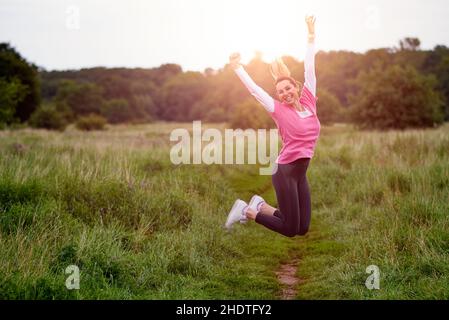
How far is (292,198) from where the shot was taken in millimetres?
5930

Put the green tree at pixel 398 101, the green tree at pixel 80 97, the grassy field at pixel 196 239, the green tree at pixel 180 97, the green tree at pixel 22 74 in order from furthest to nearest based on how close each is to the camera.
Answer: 1. the green tree at pixel 180 97
2. the green tree at pixel 80 97
3. the green tree at pixel 22 74
4. the green tree at pixel 398 101
5. the grassy field at pixel 196 239

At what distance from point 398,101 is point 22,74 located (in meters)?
32.5

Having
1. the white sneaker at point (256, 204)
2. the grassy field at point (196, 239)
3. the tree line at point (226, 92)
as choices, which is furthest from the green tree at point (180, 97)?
the white sneaker at point (256, 204)

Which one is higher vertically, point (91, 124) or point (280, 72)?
point (280, 72)

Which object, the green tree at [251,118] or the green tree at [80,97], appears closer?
the green tree at [251,118]

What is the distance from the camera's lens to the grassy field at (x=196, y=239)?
17.7 feet

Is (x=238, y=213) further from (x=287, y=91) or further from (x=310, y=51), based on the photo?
(x=310, y=51)

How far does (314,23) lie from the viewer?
6020 mm

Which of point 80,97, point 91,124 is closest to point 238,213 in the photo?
point 91,124

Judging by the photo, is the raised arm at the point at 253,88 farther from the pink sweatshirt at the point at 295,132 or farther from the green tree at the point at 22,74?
the green tree at the point at 22,74

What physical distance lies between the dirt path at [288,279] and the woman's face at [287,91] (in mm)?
2301

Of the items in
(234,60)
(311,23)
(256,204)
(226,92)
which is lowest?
(256,204)

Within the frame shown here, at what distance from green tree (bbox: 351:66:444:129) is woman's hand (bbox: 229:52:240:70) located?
3124 cm

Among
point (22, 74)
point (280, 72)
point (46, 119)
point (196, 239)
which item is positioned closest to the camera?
point (280, 72)
